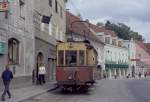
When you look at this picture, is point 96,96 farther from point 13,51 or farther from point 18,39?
point 18,39

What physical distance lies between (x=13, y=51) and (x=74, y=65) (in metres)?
4.36

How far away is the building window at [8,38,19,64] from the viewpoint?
2853 centimetres

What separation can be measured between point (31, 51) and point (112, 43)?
62764mm

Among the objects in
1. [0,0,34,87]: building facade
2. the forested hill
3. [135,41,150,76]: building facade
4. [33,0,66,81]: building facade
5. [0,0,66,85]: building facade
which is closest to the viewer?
[0,0,34,87]: building facade

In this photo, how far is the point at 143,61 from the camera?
4968 inches

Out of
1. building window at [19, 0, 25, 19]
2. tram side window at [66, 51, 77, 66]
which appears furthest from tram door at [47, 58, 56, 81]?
tram side window at [66, 51, 77, 66]

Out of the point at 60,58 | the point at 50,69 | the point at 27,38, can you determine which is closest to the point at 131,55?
the point at 50,69

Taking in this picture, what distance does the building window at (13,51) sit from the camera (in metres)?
28.5

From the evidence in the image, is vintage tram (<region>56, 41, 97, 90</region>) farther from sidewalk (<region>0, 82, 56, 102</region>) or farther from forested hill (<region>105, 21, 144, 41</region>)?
forested hill (<region>105, 21, 144, 41</region>)

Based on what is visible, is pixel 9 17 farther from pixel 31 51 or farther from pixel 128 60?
Answer: pixel 128 60

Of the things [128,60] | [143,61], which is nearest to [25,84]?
[128,60]

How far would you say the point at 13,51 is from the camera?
2950 cm

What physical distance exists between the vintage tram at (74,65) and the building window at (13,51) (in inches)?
→ 120

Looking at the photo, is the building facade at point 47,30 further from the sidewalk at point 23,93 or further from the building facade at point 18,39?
the sidewalk at point 23,93
